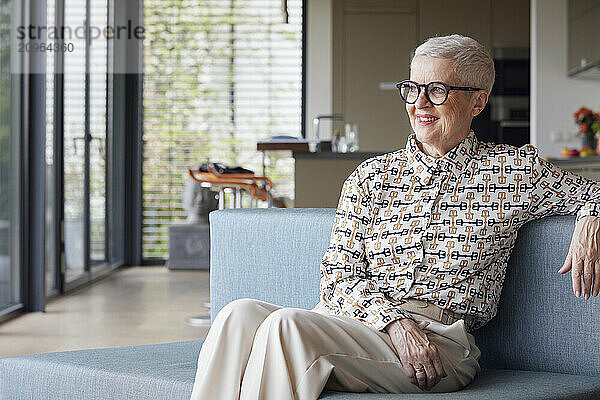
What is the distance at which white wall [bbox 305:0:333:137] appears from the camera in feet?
26.2

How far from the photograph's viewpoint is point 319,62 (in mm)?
7980

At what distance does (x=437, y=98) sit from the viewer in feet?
6.76

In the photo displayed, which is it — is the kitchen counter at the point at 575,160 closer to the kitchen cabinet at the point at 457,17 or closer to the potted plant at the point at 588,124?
the potted plant at the point at 588,124

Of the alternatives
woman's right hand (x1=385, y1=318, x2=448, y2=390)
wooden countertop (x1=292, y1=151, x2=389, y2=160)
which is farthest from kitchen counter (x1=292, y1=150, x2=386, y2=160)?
woman's right hand (x1=385, y1=318, x2=448, y2=390)

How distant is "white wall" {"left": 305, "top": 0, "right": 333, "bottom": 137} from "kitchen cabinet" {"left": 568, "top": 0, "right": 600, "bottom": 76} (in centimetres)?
203

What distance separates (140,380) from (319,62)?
6.24 meters

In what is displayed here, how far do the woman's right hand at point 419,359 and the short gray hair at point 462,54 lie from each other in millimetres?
608

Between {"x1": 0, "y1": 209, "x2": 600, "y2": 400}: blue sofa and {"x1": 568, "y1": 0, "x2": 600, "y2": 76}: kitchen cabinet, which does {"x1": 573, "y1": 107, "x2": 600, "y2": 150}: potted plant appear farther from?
{"x1": 0, "y1": 209, "x2": 600, "y2": 400}: blue sofa

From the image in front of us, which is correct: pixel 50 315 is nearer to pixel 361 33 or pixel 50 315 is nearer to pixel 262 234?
pixel 262 234

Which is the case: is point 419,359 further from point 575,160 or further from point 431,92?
point 575,160

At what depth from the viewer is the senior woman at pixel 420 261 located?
1.79 metres

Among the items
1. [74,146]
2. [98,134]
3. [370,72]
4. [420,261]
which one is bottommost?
[420,261]

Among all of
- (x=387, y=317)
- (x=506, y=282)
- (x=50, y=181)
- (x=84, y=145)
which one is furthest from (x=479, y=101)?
(x=84, y=145)

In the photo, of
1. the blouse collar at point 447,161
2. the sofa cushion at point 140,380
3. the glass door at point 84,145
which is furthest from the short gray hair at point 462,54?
the glass door at point 84,145
